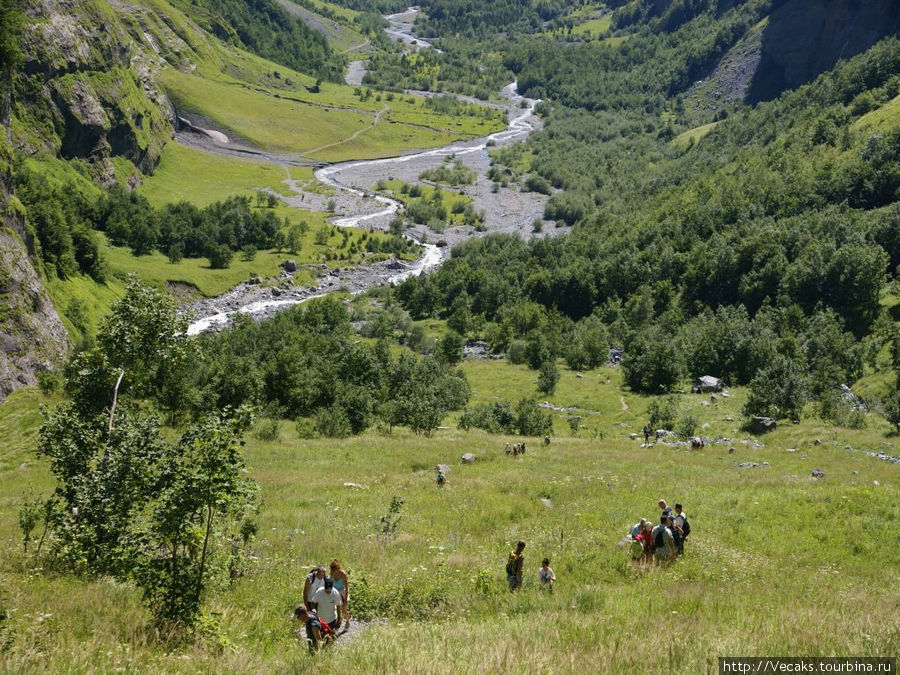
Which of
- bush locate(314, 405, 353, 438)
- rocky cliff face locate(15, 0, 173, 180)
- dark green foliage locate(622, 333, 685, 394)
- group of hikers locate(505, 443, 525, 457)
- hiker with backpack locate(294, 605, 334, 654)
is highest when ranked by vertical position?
rocky cliff face locate(15, 0, 173, 180)

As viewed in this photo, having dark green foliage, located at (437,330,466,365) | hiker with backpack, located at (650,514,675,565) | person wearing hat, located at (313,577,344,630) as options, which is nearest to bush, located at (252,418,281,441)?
hiker with backpack, located at (650,514,675,565)

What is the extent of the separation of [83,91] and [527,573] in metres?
153

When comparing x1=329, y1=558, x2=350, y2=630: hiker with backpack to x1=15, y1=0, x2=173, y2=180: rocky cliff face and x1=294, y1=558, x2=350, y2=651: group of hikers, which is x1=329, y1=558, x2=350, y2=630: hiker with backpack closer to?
x1=294, y1=558, x2=350, y2=651: group of hikers

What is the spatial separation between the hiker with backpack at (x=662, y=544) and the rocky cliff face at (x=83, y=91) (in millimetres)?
134867

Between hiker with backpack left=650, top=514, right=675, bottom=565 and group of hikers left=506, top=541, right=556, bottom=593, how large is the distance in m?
4.06

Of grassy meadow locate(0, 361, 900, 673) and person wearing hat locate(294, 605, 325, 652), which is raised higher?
grassy meadow locate(0, 361, 900, 673)

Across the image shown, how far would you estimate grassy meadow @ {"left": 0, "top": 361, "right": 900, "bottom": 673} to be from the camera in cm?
955

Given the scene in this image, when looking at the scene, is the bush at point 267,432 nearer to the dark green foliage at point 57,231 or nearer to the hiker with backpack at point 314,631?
the hiker with backpack at point 314,631

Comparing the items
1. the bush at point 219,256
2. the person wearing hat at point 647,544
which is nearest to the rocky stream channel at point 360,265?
the bush at point 219,256

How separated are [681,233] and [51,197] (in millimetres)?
112424

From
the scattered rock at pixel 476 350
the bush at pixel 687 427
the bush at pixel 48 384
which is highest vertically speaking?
the scattered rock at pixel 476 350

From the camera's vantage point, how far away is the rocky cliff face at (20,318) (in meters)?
55.7

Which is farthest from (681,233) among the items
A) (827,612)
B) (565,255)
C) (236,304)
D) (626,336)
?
(827,612)

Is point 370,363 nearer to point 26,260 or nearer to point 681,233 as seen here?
point 26,260
